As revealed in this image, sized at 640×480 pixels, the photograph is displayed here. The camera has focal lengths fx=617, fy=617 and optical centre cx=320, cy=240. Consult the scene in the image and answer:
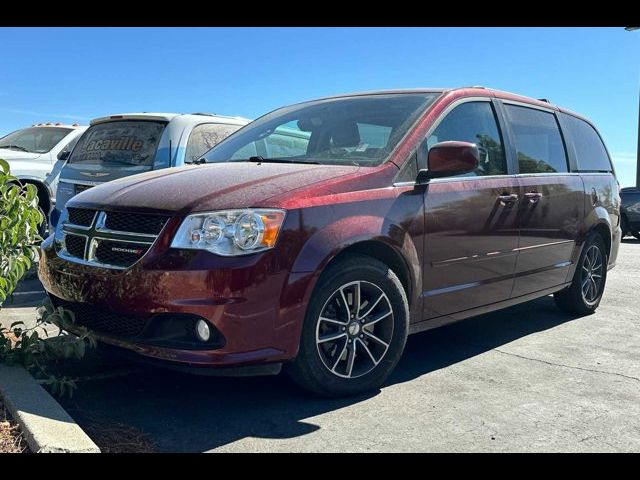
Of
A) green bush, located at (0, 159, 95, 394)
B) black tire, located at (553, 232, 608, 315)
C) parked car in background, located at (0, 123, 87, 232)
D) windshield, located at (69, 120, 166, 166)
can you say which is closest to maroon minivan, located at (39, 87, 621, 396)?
green bush, located at (0, 159, 95, 394)

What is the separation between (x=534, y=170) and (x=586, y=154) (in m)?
1.35

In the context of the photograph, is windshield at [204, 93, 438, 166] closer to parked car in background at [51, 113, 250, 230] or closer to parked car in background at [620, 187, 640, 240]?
parked car in background at [51, 113, 250, 230]

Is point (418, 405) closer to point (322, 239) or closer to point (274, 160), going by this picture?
point (322, 239)

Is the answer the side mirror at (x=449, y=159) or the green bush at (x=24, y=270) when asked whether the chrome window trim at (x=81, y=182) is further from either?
the side mirror at (x=449, y=159)

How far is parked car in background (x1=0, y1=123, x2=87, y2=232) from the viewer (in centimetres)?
855

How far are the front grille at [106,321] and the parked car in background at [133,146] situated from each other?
2598mm

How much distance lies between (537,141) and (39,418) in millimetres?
4206

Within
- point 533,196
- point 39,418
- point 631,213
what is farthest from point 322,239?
point 631,213

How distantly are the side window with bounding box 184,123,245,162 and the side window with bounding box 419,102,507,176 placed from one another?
2.69 m

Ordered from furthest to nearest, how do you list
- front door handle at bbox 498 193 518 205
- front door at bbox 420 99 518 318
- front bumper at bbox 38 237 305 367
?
front door handle at bbox 498 193 518 205, front door at bbox 420 99 518 318, front bumper at bbox 38 237 305 367

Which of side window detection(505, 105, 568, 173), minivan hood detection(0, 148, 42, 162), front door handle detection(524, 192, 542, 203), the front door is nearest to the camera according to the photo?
the front door

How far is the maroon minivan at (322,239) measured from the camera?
3055mm

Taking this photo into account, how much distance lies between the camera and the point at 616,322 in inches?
226
